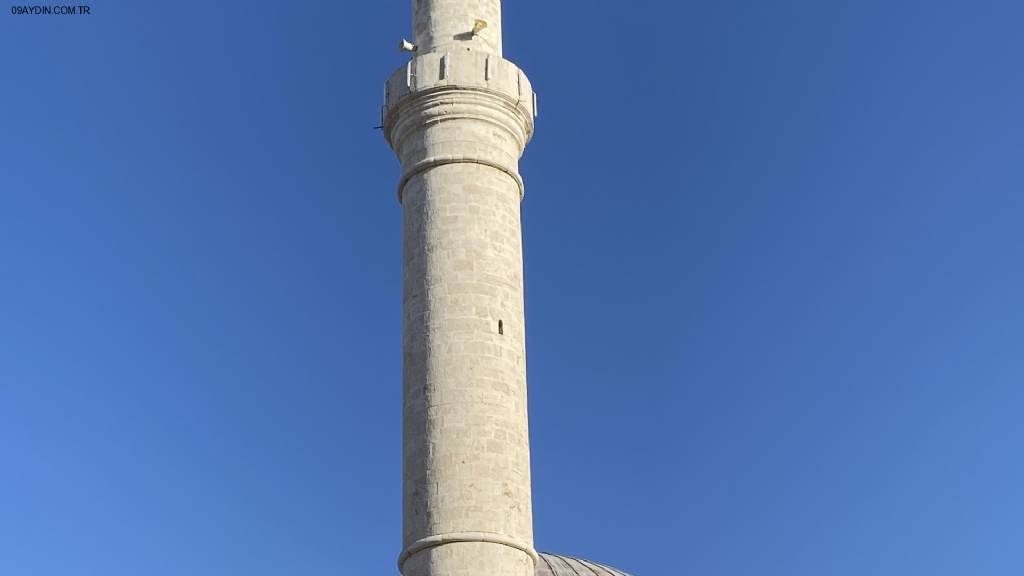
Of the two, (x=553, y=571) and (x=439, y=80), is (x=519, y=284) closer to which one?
(x=439, y=80)

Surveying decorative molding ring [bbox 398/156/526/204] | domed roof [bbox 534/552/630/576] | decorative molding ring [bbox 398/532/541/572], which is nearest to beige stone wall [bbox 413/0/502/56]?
decorative molding ring [bbox 398/156/526/204]

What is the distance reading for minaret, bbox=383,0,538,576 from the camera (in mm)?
16766

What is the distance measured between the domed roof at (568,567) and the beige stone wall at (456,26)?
10.6 metres

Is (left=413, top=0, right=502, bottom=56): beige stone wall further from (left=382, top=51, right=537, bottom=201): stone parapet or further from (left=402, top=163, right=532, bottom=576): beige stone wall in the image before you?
(left=402, top=163, right=532, bottom=576): beige stone wall

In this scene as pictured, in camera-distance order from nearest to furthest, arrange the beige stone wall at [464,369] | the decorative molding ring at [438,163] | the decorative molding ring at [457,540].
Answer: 1. the decorative molding ring at [457,540]
2. the beige stone wall at [464,369]
3. the decorative molding ring at [438,163]

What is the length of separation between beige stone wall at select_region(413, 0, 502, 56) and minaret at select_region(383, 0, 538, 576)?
0.02m

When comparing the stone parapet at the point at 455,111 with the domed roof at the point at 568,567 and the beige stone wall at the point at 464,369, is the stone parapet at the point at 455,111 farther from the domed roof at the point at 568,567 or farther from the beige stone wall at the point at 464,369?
the domed roof at the point at 568,567

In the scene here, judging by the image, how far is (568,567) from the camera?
89.8ft

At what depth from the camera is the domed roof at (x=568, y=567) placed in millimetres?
26798

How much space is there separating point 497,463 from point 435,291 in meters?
2.27

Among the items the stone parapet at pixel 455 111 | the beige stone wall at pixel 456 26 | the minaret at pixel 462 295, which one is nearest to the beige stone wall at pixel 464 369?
the minaret at pixel 462 295

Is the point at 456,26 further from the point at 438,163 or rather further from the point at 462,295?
the point at 462,295

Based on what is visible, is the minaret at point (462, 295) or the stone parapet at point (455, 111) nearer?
the minaret at point (462, 295)

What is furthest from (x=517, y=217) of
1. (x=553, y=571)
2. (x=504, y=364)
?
(x=553, y=571)
